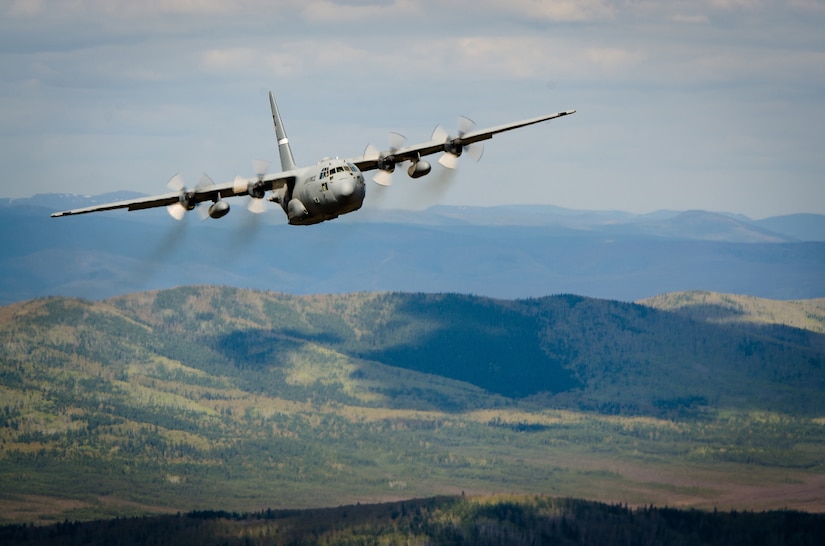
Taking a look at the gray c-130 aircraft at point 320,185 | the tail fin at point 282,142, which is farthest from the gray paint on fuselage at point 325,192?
the tail fin at point 282,142

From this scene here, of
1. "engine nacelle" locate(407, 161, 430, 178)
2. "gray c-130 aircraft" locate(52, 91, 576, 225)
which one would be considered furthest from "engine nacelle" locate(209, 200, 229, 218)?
"engine nacelle" locate(407, 161, 430, 178)

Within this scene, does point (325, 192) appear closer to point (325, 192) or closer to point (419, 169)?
point (325, 192)

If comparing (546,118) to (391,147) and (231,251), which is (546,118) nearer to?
(391,147)

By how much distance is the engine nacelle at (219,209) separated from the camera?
140 meters

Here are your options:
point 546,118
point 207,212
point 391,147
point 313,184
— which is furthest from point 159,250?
point 546,118

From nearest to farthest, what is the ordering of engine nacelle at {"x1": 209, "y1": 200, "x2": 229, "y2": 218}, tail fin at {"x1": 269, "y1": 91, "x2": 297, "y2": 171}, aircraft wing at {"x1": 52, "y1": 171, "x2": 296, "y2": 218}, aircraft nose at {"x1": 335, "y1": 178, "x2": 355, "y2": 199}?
1. aircraft nose at {"x1": 335, "y1": 178, "x2": 355, "y2": 199}
2. engine nacelle at {"x1": 209, "y1": 200, "x2": 229, "y2": 218}
3. aircraft wing at {"x1": 52, "y1": 171, "x2": 296, "y2": 218}
4. tail fin at {"x1": 269, "y1": 91, "x2": 297, "y2": 171}

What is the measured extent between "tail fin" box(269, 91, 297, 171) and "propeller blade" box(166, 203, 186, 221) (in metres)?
25.6

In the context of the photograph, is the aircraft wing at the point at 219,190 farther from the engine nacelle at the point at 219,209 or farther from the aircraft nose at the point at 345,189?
the aircraft nose at the point at 345,189

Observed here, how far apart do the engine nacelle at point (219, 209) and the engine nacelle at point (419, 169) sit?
66.9 feet

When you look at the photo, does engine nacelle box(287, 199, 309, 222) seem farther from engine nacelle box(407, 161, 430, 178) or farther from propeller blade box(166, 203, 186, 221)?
engine nacelle box(407, 161, 430, 178)

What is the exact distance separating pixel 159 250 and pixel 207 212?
20.4 ft

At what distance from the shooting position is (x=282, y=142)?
17912 cm

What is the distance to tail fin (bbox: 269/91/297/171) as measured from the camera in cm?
17325

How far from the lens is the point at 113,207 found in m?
142
